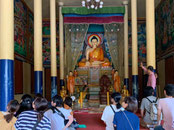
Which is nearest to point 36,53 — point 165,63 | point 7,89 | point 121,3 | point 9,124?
point 7,89

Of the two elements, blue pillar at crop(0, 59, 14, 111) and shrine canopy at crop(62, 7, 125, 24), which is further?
shrine canopy at crop(62, 7, 125, 24)

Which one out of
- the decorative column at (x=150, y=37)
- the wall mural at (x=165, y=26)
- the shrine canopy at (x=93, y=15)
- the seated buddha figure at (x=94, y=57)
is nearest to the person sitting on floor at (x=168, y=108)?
the decorative column at (x=150, y=37)

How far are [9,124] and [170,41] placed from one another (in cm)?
935

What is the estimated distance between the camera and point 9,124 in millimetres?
2490

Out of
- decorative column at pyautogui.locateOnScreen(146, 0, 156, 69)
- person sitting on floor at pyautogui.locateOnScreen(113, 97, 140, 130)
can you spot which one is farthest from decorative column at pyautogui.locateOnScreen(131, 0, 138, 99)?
person sitting on floor at pyautogui.locateOnScreen(113, 97, 140, 130)

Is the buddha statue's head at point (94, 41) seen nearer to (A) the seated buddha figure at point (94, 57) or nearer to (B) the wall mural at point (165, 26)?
(A) the seated buddha figure at point (94, 57)

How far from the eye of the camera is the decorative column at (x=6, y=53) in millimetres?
4480

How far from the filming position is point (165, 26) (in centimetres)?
1105

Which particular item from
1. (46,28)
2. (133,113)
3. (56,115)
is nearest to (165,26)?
(46,28)

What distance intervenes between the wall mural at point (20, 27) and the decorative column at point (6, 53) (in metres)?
4.83

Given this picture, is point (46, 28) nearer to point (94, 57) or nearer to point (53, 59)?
point (94, 57)

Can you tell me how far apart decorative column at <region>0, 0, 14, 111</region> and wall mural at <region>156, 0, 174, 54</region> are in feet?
25.1

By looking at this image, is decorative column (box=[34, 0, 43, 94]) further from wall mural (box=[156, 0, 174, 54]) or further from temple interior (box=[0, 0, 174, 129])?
wall mural (box=[156, 0, 174, 54])

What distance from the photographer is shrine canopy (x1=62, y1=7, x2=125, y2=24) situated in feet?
36.5
